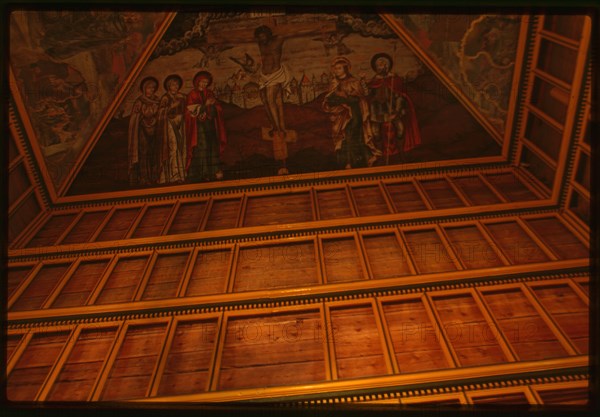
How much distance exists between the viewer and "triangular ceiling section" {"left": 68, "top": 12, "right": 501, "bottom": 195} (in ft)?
19.6

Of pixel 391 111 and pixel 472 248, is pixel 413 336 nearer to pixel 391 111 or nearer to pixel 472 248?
pixel 472 248

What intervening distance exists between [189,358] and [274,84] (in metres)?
3.70

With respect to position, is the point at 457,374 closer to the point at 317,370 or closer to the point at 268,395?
the point at 317,370

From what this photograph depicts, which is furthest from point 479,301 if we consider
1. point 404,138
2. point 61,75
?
point 61,75

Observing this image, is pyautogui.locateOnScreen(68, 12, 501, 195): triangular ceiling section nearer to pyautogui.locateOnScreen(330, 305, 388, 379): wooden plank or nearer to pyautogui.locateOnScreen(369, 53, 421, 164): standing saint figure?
pyautogui.locateOnScreen(369, 53, 421, 164): standing saint figure

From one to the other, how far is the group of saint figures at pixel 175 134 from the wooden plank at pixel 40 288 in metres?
1.56

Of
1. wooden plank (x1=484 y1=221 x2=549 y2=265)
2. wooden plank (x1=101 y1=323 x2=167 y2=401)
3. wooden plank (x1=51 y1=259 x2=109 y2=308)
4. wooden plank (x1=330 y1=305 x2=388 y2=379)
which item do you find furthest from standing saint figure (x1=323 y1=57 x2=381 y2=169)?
wooden plank (x1=101 y1=323 x2=167 y2=401)

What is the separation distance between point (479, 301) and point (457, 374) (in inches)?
33.1

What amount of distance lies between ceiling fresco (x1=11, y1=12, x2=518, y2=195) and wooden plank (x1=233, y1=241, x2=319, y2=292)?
1.50 meters

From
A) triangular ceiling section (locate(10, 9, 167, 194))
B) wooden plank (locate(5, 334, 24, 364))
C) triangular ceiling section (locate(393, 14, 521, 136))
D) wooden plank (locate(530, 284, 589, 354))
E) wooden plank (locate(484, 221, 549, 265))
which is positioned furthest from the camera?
triangular ceiling section (locate(393, 14, 521, 136))

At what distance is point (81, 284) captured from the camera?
459 cm

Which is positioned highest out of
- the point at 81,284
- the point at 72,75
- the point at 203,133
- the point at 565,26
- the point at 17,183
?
the point at 565,26

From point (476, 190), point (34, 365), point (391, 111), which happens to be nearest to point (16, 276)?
point (34, 365)

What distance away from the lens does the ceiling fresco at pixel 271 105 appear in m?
5.87
